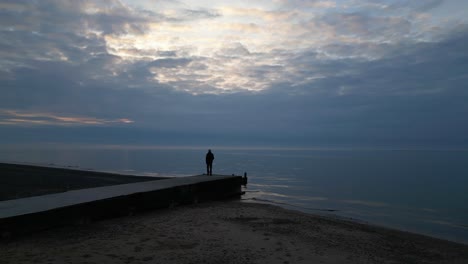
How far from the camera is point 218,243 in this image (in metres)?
9.73

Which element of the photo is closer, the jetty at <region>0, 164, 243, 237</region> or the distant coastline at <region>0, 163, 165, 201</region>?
the jetty at <region>0, 164, 243, 237</region>

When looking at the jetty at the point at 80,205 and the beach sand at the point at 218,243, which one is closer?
the beach sand at the point at 218,243

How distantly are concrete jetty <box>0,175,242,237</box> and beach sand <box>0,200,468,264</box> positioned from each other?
Answer: 0.31 metres

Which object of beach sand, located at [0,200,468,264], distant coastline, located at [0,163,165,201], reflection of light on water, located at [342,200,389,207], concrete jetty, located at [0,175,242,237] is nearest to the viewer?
beach sand, located at [0,200,468,264]

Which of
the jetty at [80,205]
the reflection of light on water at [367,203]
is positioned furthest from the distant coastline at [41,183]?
the reflection of light on water at [367,203]

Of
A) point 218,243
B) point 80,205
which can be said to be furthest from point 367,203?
point 80,205

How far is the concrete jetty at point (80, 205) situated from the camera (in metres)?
9.54

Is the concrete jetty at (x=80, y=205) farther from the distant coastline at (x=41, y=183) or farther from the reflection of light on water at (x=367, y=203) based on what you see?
the reflection of light on water at (x=367, y=203)

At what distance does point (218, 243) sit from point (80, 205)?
16.1 ft

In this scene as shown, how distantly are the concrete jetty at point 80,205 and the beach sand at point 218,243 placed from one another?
31cm

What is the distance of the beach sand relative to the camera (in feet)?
27.0

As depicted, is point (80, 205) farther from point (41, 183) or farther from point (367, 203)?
point (367, 203)

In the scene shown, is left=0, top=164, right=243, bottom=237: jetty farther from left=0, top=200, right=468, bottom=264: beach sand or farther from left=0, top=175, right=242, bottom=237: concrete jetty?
left=0, top=200, right=468, bottom=264: beach sand

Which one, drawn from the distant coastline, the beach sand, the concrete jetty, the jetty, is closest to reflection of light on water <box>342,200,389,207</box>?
the beach sand
